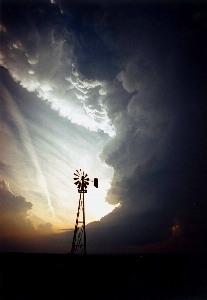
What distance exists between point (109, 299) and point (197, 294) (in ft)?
65.1

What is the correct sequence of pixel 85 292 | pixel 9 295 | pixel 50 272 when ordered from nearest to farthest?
1. pixel 9 295
2. pixel 85 292
3. pixel 50 272

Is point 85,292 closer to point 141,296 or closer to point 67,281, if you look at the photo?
point 67,281

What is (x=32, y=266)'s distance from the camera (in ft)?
73.9

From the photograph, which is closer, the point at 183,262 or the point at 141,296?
the point at 141,296

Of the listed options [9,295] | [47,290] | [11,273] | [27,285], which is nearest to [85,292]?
[47,290]

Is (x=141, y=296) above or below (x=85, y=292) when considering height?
below

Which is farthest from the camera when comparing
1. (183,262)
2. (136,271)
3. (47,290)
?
(183,262)

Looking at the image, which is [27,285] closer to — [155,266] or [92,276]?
[92,276]

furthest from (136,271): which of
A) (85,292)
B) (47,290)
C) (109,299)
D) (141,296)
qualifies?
(47,290)

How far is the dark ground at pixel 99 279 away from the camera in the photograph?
17.8 meters

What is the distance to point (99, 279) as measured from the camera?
71.2 ft

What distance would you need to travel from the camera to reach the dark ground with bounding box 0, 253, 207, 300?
1777 cm

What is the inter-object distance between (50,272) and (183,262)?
89.4 ft

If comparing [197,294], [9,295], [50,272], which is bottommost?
[197,294]
